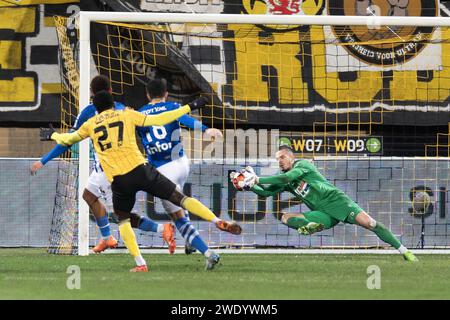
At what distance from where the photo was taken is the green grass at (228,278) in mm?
9414

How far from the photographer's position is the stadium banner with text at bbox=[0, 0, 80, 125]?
24125 mm

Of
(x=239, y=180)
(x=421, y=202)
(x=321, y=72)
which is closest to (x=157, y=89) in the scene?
(x=239, y=180)

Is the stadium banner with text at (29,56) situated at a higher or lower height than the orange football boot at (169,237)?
higher

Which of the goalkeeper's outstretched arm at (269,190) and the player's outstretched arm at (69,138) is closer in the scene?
the player's outstretched arm at (69,138)

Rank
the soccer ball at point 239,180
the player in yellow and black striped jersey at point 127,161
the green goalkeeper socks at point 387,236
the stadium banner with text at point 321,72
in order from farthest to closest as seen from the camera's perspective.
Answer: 1. the stadium banner with text at point 321,72
2. the green goalkeeper socks at point 387,236
3. the soccer ball at point 239,180
4. the player in yellow and black striped jersey at point 127,161

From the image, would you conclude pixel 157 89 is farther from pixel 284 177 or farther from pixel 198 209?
pixel 198 209

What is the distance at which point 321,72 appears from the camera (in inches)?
971

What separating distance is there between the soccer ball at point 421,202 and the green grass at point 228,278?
11.2 feet

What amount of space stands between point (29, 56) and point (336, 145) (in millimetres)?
6458

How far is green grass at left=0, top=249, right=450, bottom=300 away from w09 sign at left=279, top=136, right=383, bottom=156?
25.3 feet

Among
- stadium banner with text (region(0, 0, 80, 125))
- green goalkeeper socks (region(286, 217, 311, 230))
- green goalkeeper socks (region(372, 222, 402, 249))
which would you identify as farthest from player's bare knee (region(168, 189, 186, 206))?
stadium banner with text (region(0, 0, 80, 125))

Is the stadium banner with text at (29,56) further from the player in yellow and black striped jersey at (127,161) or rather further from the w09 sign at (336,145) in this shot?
the player in yellow and black striped jersey at (127,161)

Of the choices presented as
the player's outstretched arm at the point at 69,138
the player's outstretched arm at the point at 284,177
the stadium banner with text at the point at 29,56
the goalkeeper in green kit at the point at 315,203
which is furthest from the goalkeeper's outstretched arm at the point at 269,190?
the stadium banner with text at the point at 29,56

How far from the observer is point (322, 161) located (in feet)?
61.3
